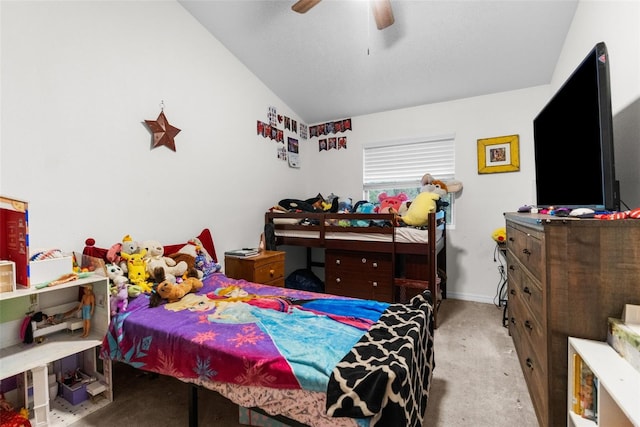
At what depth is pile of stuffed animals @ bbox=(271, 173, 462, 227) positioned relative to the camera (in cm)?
263

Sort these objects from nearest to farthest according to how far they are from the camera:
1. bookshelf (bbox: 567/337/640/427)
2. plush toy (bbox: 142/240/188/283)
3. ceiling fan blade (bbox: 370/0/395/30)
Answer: bookshelf (bbox: 567/337/640/427)
ceiling fan blade (bbox: 370/0/395/30)
plush toy (bbox: 142/240/188/283)

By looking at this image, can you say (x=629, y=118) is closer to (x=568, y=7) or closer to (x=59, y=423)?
(x=568, y=7)

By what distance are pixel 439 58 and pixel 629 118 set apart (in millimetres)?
1709

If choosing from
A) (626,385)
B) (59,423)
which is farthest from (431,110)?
(59,423)

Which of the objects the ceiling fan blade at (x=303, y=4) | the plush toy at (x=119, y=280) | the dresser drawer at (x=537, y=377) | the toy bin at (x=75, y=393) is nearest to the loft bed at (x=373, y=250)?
the dresser drawer at (x=537, y=377)

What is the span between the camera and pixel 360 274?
2969 millimetres

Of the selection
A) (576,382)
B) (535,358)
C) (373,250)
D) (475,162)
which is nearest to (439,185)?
(475,162)

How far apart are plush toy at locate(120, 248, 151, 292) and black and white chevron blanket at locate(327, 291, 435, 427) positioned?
147 cm

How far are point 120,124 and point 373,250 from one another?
2378 mm

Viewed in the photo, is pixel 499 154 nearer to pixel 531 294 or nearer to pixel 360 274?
pixel 360 274

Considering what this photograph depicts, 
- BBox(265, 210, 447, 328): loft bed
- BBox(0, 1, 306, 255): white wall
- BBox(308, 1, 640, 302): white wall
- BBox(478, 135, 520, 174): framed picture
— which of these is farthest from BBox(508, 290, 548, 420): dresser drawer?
BBox(0, 1, 306, 255): white wall

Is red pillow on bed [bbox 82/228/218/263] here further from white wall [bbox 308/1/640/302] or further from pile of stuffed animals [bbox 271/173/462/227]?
white wall [bbox 308/1/640/302]

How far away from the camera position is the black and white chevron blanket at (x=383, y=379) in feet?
3.16

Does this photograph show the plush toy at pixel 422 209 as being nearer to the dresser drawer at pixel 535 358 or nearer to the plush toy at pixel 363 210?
the plush toy at pixel 363 210
